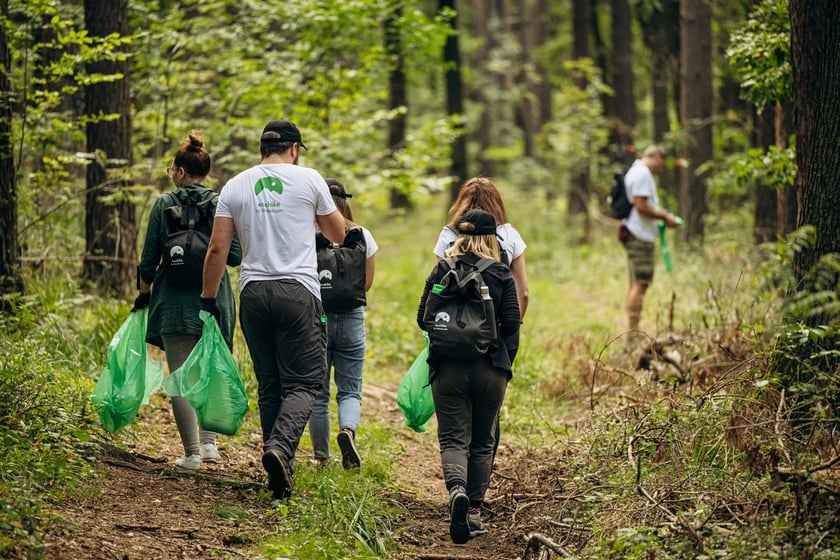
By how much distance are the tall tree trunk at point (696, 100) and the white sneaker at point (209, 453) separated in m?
11.5

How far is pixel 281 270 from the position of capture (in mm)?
5488

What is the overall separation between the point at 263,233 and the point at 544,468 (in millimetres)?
2456

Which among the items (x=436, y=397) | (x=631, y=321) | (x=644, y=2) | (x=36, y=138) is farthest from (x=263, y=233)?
(x=644, y=2)

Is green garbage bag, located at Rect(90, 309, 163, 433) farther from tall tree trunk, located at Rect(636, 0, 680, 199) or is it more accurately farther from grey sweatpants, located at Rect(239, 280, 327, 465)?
tall tree trunk, located at Rect(636, 0, 680, 199)

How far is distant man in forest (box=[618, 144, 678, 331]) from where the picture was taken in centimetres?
1036

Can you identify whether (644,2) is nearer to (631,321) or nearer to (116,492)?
(631,321)

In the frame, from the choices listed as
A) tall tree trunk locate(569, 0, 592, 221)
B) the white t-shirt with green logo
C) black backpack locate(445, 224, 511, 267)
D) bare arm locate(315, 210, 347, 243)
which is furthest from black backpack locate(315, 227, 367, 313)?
tall tree trunk locate(569, 0, 592, 221)

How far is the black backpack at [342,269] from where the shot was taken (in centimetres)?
612

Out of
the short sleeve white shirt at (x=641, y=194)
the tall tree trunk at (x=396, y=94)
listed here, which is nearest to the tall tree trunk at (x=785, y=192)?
the short sleeve white shirt at (x=641, y=194)

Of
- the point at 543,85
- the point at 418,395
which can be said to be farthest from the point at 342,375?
the point at 543,85

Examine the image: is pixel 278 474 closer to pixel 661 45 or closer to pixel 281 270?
pixel 281 270

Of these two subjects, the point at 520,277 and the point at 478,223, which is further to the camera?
the point at 520,277

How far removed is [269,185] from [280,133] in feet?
1.11

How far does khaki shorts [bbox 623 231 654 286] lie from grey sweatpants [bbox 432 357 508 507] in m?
5.36
